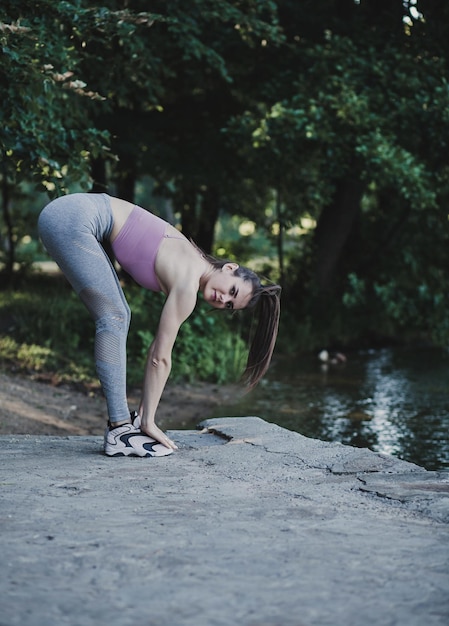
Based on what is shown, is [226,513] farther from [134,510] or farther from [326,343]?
[326,343]

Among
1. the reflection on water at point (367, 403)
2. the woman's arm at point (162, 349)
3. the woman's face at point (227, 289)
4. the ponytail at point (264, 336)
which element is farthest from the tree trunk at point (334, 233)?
the woman's arm at point (162, 349)

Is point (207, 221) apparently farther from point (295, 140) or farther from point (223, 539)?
point (223, 539)

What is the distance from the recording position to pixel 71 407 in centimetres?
900

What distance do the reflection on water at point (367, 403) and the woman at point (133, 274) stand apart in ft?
8.61

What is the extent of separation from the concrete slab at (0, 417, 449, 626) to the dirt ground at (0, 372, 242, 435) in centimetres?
304

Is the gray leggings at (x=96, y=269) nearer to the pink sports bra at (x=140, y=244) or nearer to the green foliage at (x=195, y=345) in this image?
the pink sports bra at (x=140, y=244)

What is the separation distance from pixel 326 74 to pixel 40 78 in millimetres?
6355

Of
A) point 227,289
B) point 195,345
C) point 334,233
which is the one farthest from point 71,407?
point 334,233

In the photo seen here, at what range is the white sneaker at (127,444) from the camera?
16.3 ft

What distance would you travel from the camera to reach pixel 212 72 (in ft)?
47.1

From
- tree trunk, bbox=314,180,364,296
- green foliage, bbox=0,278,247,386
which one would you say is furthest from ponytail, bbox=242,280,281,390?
tree trunk, bbox=314,180,364,296

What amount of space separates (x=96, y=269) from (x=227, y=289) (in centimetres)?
68

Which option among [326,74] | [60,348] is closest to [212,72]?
[326,74]

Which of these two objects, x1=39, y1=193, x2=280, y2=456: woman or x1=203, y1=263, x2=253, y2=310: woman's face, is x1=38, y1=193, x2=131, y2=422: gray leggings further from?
x1=203, y1=263, x2=253, y2=310: woman's face
